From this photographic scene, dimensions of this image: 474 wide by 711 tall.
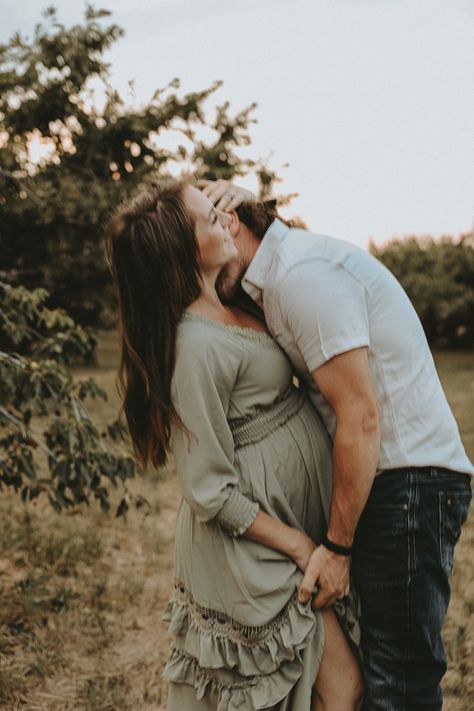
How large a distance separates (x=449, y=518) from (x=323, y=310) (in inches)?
26.6

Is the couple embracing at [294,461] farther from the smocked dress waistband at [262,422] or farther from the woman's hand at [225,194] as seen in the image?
the woman's hand at [225,194]

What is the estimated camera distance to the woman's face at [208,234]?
81.2 inches

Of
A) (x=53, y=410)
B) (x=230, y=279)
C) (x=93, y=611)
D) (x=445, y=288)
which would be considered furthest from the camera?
(x=445, y=288)

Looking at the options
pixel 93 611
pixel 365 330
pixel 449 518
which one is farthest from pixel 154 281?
pixel 93 611

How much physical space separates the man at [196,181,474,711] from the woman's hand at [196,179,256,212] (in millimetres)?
298

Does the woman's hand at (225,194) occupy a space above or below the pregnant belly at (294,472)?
above

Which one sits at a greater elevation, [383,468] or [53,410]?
[383,468]

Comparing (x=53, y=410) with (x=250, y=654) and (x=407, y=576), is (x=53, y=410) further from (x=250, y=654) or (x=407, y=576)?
(x=407, y=576)

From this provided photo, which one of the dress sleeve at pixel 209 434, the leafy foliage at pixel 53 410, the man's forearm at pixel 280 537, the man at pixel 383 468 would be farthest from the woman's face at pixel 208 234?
the leafy foliage at pixel 53 410

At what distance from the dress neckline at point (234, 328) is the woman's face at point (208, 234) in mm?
142

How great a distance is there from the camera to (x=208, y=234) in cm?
207

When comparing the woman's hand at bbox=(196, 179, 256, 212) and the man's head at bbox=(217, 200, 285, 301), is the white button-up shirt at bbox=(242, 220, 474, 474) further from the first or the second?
the woman's hand at bbox=(196, 179, 256, 212)

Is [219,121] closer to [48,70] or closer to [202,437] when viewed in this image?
[48,70]

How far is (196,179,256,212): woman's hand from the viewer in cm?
228
